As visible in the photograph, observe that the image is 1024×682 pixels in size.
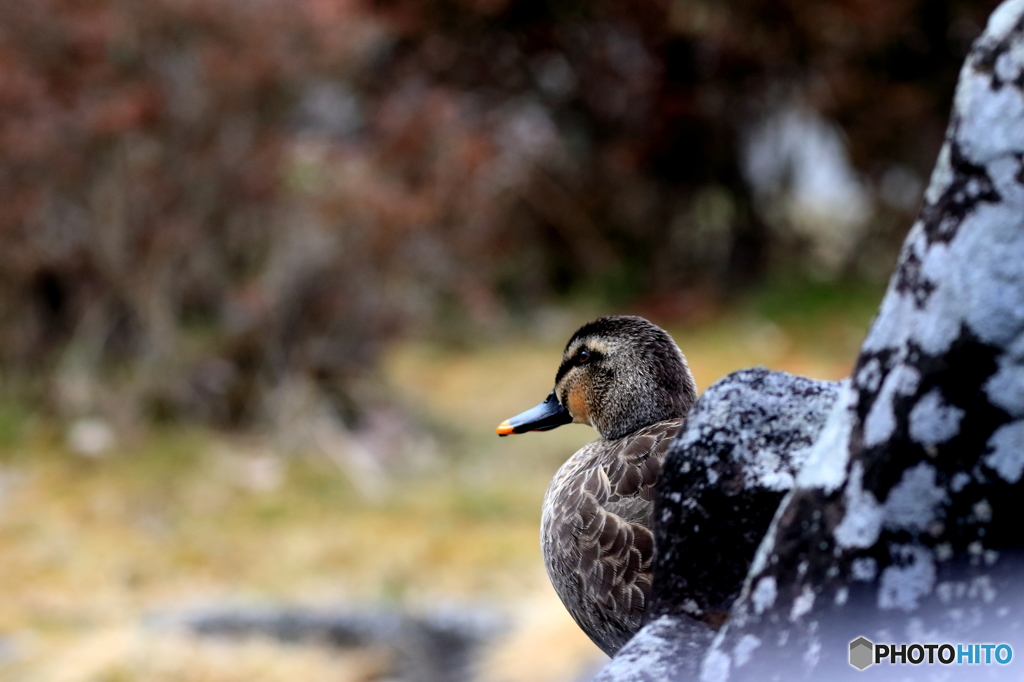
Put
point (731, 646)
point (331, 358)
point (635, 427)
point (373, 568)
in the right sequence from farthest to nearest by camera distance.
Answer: point (331, 358)
point (373, 568)
point (635, 427)
point (731, 646)

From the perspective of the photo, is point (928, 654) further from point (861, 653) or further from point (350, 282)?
point (350, 282)

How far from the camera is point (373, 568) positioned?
4672mm

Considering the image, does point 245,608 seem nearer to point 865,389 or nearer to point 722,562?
point 722,562

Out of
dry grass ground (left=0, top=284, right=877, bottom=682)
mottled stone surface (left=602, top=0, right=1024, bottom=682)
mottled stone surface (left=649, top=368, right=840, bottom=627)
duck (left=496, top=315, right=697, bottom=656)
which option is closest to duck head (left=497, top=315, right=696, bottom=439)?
duck (left=496, top=315, right=697, bottom=656)

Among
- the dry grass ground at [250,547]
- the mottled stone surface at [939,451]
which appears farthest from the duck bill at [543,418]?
the dry grass ground at [250,547]

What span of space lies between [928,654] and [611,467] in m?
0.80

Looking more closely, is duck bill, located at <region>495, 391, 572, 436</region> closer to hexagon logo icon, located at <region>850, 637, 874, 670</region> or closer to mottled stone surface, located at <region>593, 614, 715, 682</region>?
mottled stone surface, located at <region>593, 614, 715, 682</region>

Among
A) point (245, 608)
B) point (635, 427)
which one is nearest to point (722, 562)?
point (635, 427)

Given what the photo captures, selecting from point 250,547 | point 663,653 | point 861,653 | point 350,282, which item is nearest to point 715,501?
point 663,653

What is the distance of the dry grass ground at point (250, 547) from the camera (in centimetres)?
390

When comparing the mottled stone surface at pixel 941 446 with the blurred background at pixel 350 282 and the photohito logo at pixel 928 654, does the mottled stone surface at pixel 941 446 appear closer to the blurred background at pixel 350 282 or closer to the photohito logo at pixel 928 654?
the photohito logo at pixel 928 654

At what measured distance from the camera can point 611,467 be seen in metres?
1.82

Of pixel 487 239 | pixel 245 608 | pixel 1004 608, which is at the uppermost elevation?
pixel 487 239

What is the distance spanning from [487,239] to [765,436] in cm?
656
